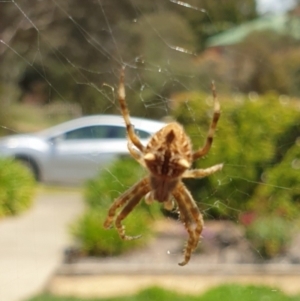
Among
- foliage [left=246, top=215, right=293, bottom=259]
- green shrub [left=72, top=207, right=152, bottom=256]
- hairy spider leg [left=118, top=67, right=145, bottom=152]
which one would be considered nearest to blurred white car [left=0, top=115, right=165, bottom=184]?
green shrub [left=72, top=207, right=152, bottom=256]

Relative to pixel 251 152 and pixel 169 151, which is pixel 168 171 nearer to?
pixel 169 151

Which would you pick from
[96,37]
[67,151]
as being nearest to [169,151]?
[67,151]

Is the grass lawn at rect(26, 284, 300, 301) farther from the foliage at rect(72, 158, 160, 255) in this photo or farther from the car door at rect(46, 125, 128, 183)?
the car door at rect(46, 125, 128, 183)

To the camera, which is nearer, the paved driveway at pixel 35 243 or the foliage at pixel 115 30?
the paved driveway at pixel 35 243

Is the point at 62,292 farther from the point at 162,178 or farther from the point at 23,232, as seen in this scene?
the point at 162,178

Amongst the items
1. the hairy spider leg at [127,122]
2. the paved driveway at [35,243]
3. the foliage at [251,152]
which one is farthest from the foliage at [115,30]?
the hairy spider leg at [127,122]

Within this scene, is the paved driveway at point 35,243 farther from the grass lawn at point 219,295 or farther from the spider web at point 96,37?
the spider web at point 96,37

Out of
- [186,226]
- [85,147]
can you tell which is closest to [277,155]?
[85,147]
